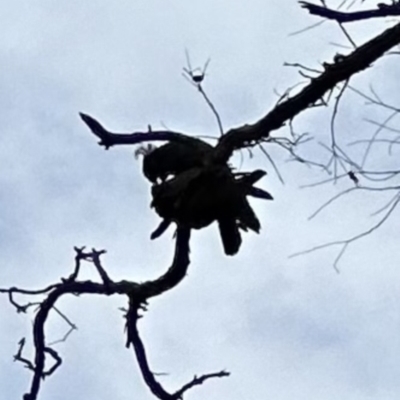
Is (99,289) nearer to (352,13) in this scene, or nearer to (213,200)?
(213,200)

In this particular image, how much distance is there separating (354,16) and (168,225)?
0.69 meters

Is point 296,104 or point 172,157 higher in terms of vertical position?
point 172,157

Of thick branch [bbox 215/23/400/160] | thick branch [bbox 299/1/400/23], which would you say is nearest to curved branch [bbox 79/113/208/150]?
thick branch [bbox 215/23/400/160]

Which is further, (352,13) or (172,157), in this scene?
(172,157)

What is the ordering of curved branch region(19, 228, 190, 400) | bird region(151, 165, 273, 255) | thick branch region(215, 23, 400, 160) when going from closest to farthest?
thick branch region(215, 23, 400, 160)
bird region(151, 165, 273, 255)
curved branch region(19, 228, 190, 400)

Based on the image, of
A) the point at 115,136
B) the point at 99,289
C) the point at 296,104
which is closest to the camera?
the point at 296,104

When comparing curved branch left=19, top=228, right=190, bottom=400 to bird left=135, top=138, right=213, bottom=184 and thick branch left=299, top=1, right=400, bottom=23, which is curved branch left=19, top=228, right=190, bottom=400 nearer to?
bird left=135, top=138, right=213, bottom=184

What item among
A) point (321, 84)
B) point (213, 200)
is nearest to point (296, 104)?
point (321, 84)

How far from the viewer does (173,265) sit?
264cm

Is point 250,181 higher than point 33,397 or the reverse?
higher

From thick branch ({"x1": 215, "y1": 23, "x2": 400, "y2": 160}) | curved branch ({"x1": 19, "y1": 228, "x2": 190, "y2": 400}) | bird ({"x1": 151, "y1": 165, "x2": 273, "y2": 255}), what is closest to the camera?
thick branch ({"x1": 215, "y1": 23, "x2": 400, "y2": 160})

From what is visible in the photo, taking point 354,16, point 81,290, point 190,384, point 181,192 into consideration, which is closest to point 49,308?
point 81,290

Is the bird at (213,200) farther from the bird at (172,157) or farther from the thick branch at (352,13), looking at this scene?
the thick branch at (352,13)

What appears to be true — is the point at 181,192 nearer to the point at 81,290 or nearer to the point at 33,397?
the point at 81,290
